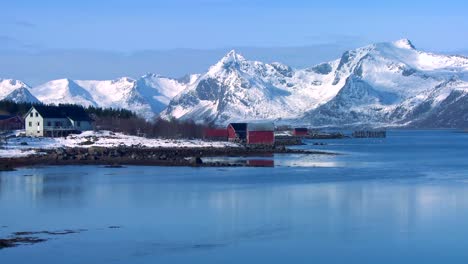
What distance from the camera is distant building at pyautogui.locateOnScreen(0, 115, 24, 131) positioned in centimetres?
7581

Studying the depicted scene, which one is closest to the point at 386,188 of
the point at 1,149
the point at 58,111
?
the point at 1,149

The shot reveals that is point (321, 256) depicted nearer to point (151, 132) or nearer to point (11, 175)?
point (11, 175)

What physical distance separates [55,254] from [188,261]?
2.81 meters

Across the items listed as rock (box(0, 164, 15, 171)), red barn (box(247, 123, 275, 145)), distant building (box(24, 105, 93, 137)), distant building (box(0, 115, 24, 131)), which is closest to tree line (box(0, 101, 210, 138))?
distant building (box(24, 105, 93, 137))

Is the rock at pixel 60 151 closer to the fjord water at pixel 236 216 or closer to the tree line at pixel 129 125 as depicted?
the fjord water at pixel 236 216

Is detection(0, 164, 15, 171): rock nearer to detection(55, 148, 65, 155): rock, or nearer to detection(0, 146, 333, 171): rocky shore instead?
detection(0, 146, 333, 171): rocky shore

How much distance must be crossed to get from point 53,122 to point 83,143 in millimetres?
11842

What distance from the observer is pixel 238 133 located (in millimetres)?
86312

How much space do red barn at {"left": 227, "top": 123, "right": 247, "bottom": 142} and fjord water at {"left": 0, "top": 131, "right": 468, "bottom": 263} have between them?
44319 mm

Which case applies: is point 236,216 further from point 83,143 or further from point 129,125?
point 129,125

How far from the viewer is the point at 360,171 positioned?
148 ft

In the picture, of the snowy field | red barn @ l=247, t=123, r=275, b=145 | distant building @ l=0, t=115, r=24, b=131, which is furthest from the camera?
red barn @ l=247, t=123, r=275, b=145

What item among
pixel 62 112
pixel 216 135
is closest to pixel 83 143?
pixel 62 112

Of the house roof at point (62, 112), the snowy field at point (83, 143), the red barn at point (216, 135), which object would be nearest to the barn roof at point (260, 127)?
the red barn at point (216, 135)
